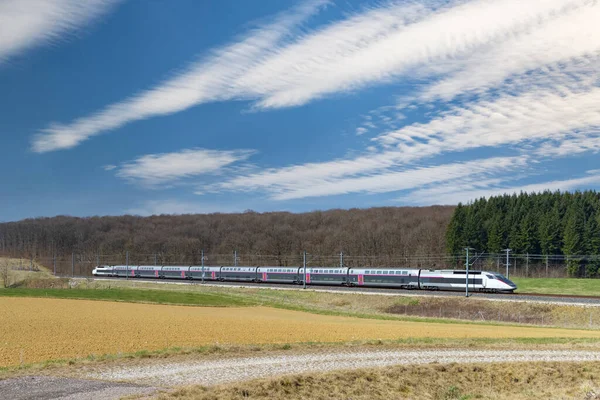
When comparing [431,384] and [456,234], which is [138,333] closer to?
[431,384]

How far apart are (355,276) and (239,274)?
87.4 feet

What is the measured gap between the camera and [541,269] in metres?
127

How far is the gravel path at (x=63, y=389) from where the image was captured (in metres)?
17.5

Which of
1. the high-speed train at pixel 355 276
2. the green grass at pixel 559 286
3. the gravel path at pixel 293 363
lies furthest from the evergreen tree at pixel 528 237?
the gravel path at pixel 293 363

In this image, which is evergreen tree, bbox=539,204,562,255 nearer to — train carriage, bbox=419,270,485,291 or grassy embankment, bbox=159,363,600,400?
train carriage, bbox=419,270,485,291

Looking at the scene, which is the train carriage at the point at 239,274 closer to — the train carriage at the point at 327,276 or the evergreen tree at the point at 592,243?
the train carriage at the point at 327,276

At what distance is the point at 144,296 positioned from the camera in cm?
7838

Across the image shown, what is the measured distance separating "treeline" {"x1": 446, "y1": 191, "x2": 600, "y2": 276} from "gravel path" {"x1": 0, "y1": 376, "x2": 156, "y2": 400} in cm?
11845

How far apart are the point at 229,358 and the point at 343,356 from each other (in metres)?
5.11

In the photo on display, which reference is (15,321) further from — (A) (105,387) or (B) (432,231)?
(B) (432,231)

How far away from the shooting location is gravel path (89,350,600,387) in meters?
20.6

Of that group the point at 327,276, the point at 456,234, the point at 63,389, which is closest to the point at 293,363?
the point at 63,389

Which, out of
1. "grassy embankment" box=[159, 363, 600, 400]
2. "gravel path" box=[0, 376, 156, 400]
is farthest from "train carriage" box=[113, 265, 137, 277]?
"grassy embankment" box=[159, 363, 600, 400]

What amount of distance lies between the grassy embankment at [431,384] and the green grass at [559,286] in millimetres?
64756
